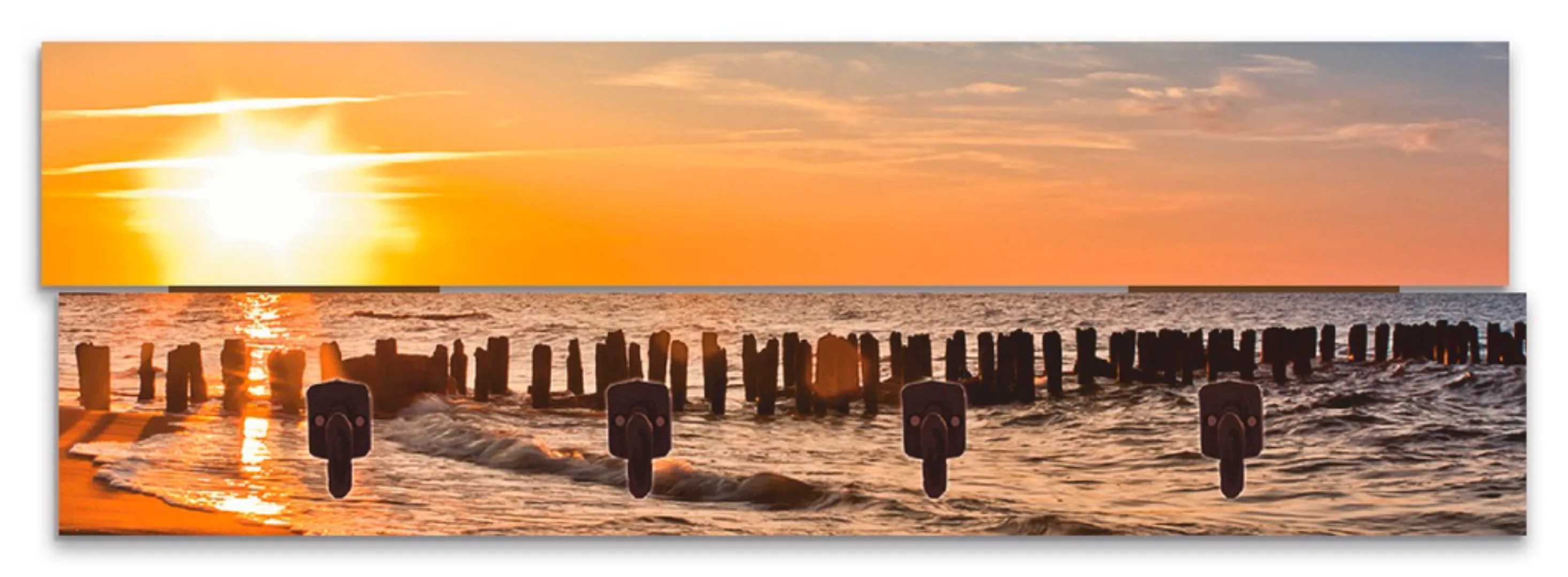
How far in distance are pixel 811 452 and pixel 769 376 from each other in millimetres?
415

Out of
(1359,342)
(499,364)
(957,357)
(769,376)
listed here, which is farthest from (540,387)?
(1359,342)

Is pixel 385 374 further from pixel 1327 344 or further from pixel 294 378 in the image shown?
pixel 1327 344

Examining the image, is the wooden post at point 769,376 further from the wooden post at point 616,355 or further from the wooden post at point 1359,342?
the wooden post at point 1359,342

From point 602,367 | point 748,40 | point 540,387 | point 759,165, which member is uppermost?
point 748,40

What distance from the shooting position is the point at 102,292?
844 cm

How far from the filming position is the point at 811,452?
8.66m

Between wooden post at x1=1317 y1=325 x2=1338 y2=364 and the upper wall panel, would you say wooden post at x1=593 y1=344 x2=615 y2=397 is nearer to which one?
the upper wall panel

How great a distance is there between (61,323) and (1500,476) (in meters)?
6.81

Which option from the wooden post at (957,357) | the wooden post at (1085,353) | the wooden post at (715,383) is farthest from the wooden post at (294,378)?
the wooden post at (1085,353)

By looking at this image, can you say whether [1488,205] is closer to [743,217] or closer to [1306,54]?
[1306,54]

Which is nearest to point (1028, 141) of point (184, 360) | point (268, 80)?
point (268, 80)

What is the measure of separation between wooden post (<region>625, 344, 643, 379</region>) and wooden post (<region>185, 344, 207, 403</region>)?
2.03 m

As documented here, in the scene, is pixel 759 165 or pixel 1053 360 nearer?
pixel 759 165

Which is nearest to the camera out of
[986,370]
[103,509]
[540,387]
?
[103,509]
